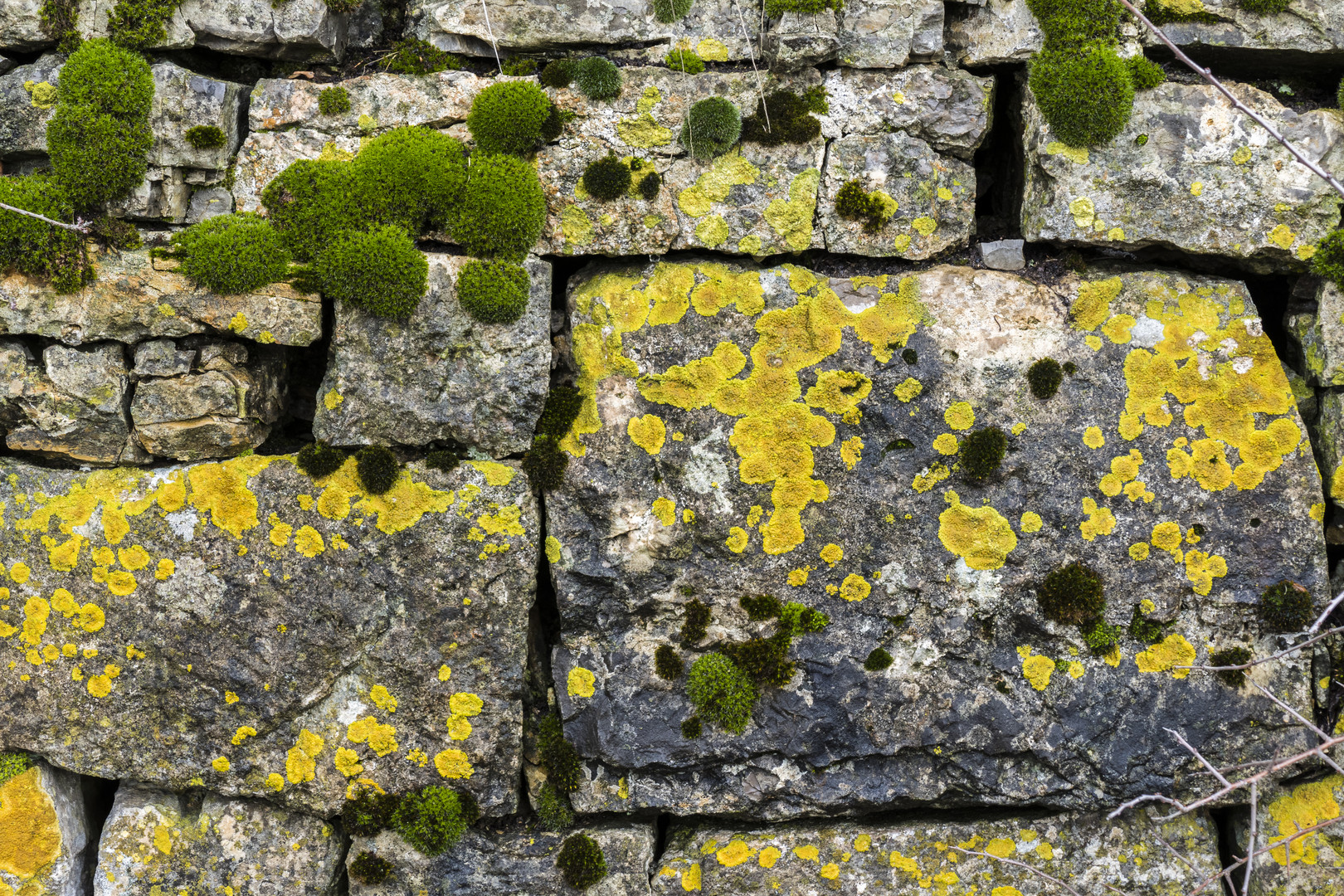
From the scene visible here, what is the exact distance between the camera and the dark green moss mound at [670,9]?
18.7 ft

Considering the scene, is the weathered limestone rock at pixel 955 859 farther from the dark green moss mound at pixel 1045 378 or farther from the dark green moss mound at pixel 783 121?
the dark green moss mound at pixel 783 121

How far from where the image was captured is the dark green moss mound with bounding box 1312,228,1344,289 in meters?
5.38

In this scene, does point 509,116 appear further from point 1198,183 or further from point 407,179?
point 1198,183

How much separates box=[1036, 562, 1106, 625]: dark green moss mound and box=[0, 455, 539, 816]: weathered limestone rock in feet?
9.77

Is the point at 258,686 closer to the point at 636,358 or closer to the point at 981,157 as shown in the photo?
the point at 636,358

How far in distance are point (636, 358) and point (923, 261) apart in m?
1.85

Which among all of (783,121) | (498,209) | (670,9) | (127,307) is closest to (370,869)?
(127,307)

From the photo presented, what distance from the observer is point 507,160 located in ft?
18.1

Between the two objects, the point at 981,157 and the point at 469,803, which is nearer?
the point at 469,803

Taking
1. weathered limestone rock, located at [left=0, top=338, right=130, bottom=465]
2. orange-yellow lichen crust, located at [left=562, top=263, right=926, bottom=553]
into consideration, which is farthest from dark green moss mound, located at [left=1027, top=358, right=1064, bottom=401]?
weathered limestone rock, located at [left=0, top=338, right=130, bottom=465]

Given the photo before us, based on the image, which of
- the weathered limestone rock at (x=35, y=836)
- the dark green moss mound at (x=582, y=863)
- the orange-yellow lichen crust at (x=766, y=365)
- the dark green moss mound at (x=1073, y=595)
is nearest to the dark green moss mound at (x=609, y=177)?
the orange-yellow lichen crust at (x=766, y=365)

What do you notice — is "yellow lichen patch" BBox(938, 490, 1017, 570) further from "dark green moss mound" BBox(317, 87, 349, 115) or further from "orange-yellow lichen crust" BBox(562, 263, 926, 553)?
"dark green moss mound" BBox(317, 87, 349, 115)

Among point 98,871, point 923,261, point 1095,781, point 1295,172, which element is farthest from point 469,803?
point 1295,172

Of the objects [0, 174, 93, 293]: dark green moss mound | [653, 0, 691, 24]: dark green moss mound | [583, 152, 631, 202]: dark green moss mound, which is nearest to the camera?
[0, 174, 93, 293]: dark green moss mound
